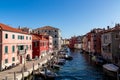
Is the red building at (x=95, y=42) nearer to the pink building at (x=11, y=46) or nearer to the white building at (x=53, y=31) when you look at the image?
the white building at (x=53, y=31)

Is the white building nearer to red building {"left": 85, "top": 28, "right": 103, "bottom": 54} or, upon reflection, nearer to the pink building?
red building {"left": 85, "top": 28, "right": 103, "bottom": 54}

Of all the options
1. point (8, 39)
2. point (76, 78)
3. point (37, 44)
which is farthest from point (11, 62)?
point (37, 44)

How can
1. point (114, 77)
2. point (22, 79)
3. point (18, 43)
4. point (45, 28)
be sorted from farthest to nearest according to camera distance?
point (45, 28) → point (18, 43) → point (114, 77) → point (22, 79)

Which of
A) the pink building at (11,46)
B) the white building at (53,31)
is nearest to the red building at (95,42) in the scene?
the white building at (53,31)

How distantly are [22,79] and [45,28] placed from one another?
75834mm

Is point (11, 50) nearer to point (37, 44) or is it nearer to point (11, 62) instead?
point (11, 62)

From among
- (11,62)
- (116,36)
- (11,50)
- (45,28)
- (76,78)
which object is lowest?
(76,78)

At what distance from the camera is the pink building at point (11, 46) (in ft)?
108

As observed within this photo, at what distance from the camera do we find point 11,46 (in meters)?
36.6

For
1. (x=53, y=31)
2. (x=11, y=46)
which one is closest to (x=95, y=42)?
(x=53, y=31)

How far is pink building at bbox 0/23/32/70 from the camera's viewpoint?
32.8 metres

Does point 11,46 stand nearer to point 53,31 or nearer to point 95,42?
point 95,42

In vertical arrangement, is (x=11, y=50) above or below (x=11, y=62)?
above

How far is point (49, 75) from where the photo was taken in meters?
33.0
